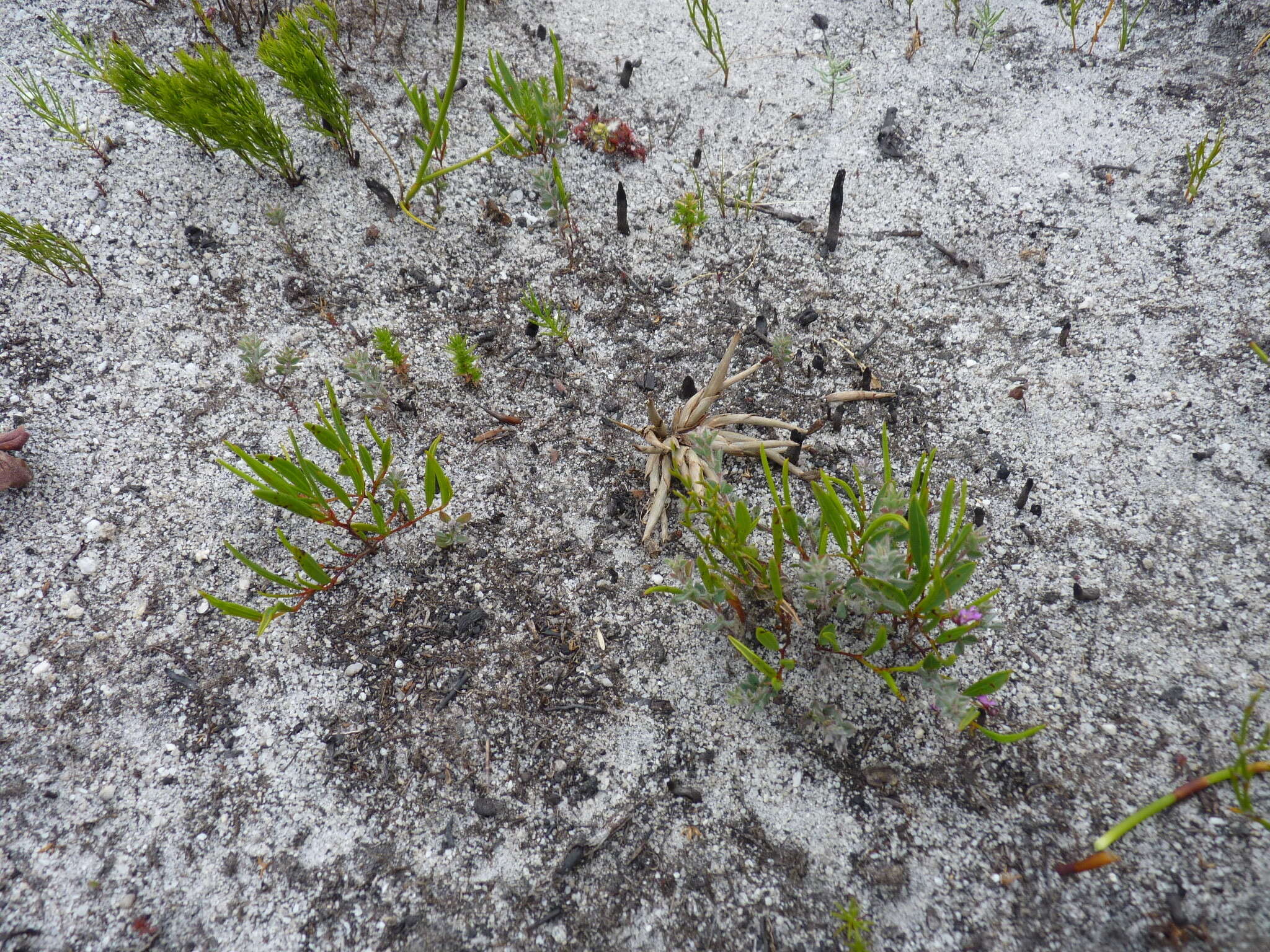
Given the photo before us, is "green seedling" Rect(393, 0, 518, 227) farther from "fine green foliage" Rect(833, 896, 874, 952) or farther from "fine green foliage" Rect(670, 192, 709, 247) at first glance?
"fine green foliage" Rect(833, 896, 874, 952)

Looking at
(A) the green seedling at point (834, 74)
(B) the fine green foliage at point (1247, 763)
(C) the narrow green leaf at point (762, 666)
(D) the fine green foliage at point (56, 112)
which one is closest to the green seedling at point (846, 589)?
(C) the narrow green leaf at point (762, 666)

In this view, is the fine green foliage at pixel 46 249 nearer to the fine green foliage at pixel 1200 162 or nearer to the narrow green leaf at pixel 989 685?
the narrow green leaf at pixel 989 685

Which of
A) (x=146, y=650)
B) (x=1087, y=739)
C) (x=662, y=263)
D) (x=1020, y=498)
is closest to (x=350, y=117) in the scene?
(x=662, y=263)

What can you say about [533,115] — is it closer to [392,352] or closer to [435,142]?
[435,142]

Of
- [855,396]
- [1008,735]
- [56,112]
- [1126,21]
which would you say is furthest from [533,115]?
[1126,21]

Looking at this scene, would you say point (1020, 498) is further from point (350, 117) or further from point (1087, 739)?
point (350, 117)
